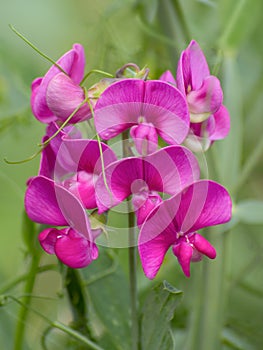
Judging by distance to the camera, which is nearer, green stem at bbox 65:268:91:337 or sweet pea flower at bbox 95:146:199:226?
sweet pea flower at bbox 95:146:199:226

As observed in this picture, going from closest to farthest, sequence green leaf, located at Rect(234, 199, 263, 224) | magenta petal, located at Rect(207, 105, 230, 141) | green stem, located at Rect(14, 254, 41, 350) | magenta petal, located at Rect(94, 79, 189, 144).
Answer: magenta petal, located at Rect(94, 79, 189, 144) < magenta petal, located at Rect(207, 105, 230, 141) < green stem, located at Rect(14, 254, 41, 350) < green leaf, located at Rect(234, 199, 263, 224)

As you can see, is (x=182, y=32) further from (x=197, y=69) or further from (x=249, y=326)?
(x=249, y=326)

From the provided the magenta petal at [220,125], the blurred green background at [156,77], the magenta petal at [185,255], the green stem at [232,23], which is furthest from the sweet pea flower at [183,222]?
the green stem at [232,23]

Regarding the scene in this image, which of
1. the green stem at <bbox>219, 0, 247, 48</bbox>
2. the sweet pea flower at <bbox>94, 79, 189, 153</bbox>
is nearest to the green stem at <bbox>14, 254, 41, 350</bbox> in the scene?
the sweet pea flower at <bbox>94, 79, 189, 153</bbox>

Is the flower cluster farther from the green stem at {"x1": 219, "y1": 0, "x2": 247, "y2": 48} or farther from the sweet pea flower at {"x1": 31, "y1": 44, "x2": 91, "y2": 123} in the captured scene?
the green stem at {"x1": 219, "y1": 0, "x2": 247, "y2": 48}

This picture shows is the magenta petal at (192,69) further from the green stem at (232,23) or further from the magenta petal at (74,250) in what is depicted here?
the green stem at (232,23)

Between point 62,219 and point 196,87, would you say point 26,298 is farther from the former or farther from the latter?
point 196,87
